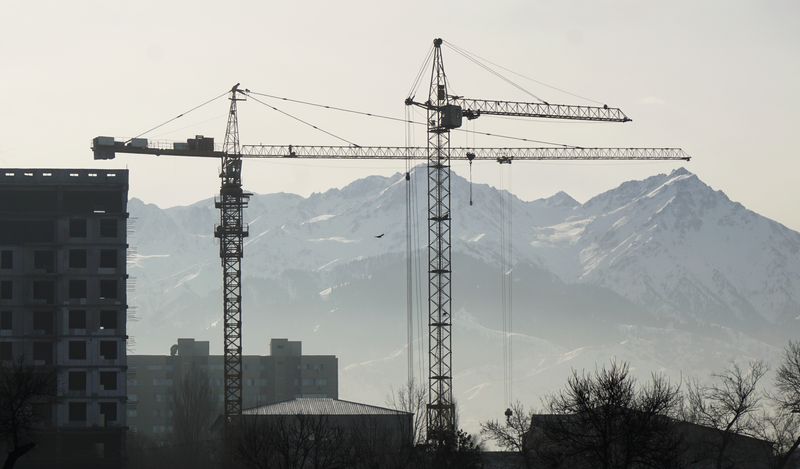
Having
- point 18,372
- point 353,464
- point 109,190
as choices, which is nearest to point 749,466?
point 353,464

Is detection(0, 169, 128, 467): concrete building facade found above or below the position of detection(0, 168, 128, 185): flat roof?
below

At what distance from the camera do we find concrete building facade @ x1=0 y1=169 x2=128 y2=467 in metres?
170

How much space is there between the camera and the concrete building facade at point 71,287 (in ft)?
557

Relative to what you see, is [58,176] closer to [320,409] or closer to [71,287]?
[71,287]

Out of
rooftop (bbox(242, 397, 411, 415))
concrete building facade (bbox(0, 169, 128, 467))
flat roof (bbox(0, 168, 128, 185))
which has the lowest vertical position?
rooftop (bbox(242, 397, 411, 415))

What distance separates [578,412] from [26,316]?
292ft

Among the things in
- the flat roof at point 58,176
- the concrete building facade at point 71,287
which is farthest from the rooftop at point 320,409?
the flat roof at point 58,176

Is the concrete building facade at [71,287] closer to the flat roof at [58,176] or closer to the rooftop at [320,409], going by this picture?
the flat roof at [58,176]

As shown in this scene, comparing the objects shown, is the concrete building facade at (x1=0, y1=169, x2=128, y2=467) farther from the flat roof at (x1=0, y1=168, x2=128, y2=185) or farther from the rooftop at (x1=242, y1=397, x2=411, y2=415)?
the rooftop at (x1=242, y1=397, x2=411, y2=415)

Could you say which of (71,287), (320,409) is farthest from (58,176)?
(320,409)

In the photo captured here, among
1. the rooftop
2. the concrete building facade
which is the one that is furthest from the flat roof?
the rooftop

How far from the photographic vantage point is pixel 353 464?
120688mm

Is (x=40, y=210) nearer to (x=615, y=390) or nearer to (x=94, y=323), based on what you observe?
(x=94, y=323)

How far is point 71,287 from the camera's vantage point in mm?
173125
